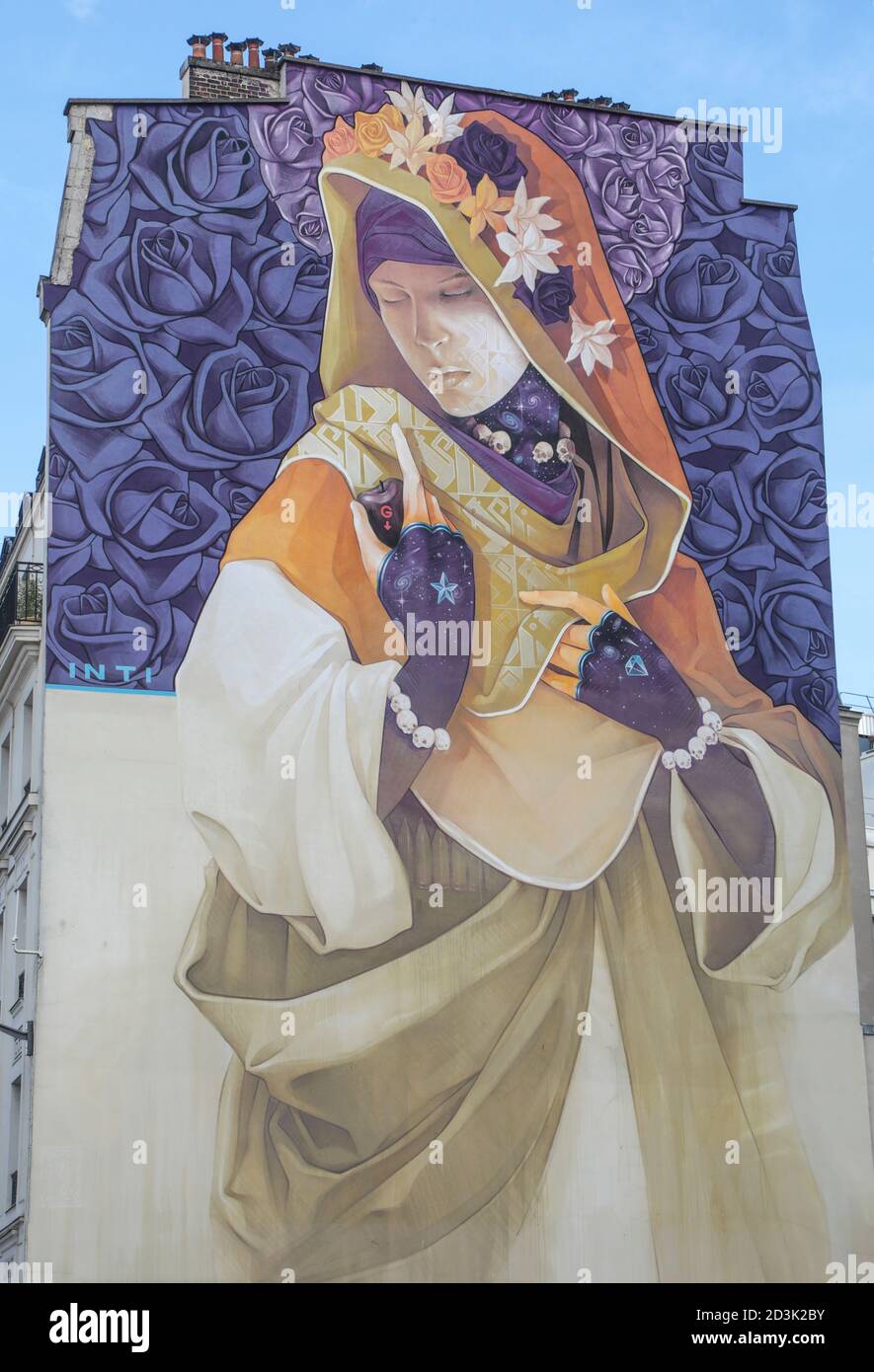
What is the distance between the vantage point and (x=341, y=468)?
25.1 meters

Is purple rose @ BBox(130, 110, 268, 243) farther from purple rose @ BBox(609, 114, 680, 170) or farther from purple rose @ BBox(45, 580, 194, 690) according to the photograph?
purple rose @ BBox(609, 114, 680, 170)

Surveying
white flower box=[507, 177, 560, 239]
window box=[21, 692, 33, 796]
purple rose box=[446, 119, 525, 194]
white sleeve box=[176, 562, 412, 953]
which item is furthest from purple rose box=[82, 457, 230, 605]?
purple rose box=[446, 119, 525, 194]

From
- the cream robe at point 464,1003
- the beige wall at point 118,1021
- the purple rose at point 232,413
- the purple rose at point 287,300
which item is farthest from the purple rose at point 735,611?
the beige wall at point 118,1021

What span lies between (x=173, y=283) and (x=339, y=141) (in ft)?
9.74

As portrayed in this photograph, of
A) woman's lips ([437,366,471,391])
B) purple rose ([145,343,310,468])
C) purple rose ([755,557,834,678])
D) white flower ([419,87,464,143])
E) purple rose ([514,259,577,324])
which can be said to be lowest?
purple rose ([755,557,834,678])

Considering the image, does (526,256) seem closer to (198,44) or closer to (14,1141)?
(198,44)

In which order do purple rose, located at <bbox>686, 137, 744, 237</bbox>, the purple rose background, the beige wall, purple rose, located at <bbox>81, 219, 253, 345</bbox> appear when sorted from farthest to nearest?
purple rose, located at <bbox>686, 137, 744, 237</bbox>
purple rose, located at <bbox>81, 219, 253, 345</bbox>
the purple rose background
the beige wall

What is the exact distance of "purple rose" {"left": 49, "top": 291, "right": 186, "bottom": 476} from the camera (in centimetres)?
2455

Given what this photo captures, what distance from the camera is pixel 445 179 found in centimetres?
2670

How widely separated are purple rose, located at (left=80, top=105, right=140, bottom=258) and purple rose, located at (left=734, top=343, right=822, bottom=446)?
26.4ft

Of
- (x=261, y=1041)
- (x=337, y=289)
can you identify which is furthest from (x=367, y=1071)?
(x=337, y=289)

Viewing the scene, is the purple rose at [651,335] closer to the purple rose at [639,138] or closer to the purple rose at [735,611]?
the purple rose at [639,138]

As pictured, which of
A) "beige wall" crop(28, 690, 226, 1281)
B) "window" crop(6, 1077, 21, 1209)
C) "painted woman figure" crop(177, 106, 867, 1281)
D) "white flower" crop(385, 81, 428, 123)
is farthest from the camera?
"white flower" crop(385, 81, 428, 123)

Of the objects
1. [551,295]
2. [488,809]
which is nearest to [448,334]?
[551,295]
